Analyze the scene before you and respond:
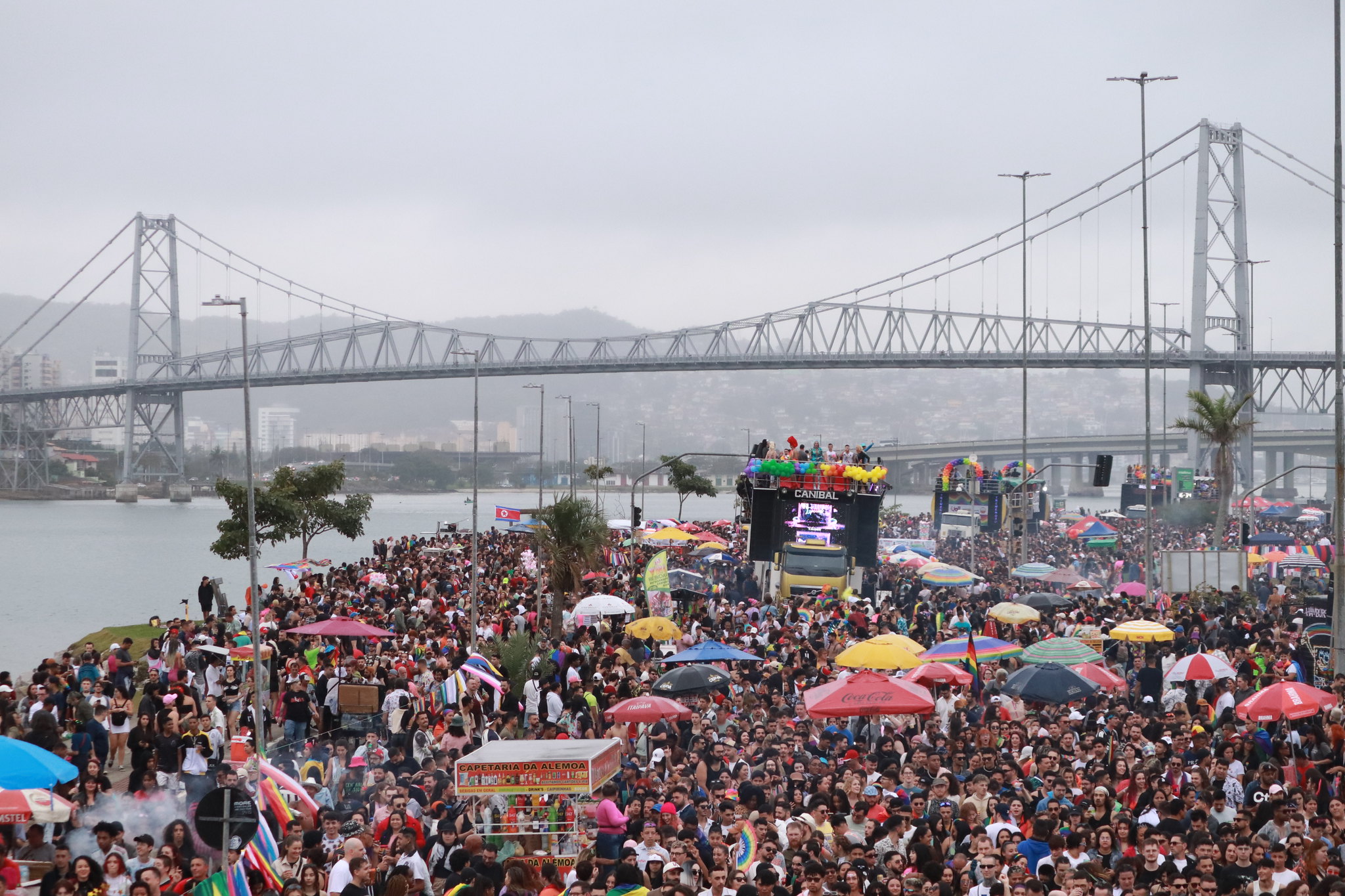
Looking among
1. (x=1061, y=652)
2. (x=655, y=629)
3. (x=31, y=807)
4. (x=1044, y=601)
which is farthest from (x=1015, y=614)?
(x=31, y=807)

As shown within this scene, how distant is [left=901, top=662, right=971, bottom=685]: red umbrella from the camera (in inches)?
606

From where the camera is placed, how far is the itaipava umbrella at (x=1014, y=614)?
21.0 metres

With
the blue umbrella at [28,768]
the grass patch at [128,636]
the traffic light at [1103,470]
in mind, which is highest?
Result: the traffic light at [1103,470]

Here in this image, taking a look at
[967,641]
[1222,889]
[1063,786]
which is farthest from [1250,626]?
[1222,889]

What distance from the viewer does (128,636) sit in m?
32.7

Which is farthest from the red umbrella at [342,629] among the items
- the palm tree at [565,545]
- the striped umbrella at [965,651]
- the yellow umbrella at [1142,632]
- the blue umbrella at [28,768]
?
the yellow umbrella at [1142,632]

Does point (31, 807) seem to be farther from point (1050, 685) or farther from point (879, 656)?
point (1050, 685)

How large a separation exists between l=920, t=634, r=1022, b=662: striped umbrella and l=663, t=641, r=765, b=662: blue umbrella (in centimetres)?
212

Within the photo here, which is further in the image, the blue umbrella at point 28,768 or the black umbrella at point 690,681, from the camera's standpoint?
the black umbrella at point 690,681

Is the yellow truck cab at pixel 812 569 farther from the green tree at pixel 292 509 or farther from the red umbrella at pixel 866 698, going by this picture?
the red umbrella at pixel 866 698

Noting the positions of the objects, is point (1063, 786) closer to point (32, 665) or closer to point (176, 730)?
point (176, 730)

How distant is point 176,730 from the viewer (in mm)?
13711

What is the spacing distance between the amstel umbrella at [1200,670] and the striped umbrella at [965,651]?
1875mm

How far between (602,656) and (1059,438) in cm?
12238
